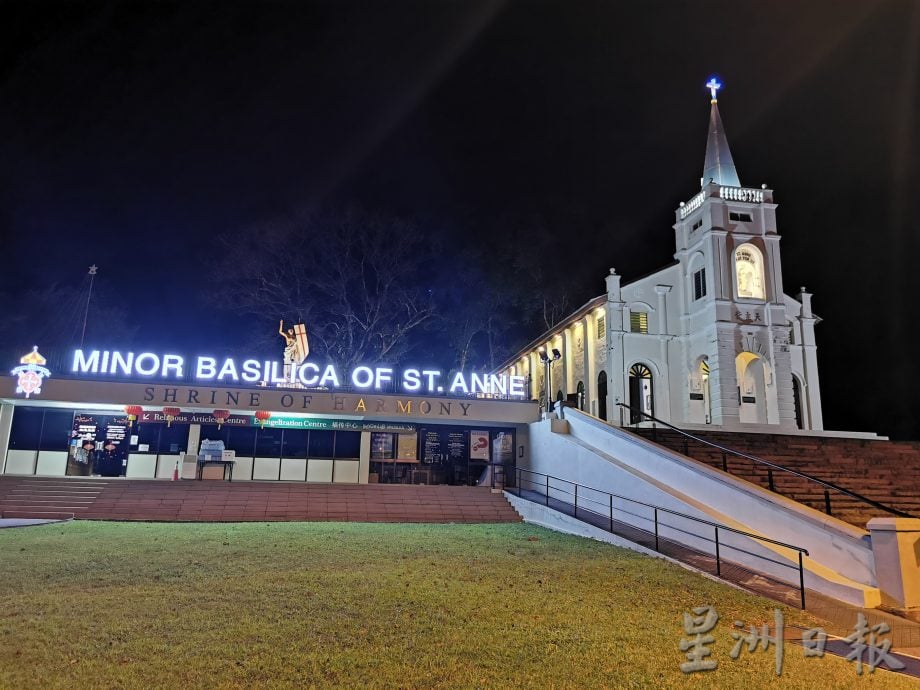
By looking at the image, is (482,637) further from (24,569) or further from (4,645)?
(24,569)

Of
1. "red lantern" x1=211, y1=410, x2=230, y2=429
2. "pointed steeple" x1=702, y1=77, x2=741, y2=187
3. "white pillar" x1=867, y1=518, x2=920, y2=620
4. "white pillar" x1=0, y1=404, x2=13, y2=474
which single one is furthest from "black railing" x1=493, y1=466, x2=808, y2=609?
"pointed steeple" x1=702, y1=77, x2=741, y2=187

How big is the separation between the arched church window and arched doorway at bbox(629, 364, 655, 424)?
19.9 feet

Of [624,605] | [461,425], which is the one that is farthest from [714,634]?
[461,425]

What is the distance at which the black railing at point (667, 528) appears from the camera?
35.3ft

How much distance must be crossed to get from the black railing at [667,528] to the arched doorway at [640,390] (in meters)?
10.9

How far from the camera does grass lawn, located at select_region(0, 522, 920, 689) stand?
5.89 metres

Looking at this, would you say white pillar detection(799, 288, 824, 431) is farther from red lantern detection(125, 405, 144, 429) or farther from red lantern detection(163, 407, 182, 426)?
red lantern detection(125, 405, 144, 429)

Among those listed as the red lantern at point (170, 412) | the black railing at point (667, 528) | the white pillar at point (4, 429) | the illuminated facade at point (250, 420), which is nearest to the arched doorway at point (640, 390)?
the illuminated facade at point (250, 420)

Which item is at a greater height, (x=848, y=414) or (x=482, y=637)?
(x=848, y=414)

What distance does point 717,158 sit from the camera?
34.3 metres

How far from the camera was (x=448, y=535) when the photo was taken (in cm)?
1557

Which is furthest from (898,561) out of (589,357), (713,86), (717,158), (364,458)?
(713,86)

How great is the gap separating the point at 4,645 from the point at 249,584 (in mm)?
3372

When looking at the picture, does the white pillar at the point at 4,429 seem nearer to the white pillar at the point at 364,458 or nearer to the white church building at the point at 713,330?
the white pillar at the point at 364,458
